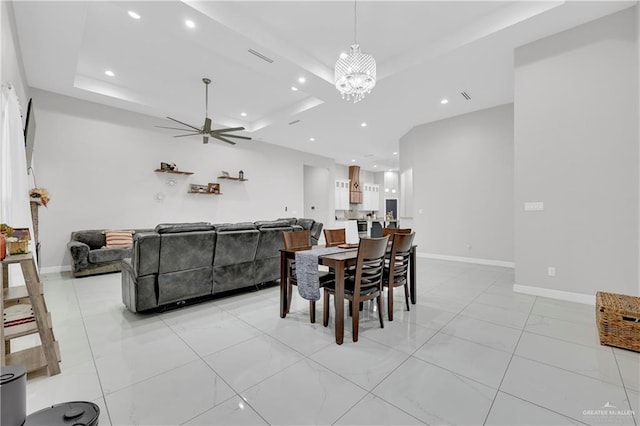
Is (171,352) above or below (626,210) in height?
below

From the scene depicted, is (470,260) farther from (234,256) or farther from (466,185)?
(234,256)

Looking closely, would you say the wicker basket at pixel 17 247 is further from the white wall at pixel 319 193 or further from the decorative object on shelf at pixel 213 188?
the white wall at pixel 319 193

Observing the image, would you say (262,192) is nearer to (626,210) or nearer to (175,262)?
(175,262)

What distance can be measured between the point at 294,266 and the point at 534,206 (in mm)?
3317

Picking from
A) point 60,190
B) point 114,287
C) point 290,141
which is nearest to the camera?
point 114,287

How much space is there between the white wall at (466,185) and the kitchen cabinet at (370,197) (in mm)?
6069

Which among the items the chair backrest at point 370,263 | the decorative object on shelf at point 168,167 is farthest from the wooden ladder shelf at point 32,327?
the decorative object on shelf at point 168,167

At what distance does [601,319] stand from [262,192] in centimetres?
754

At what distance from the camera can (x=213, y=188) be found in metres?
7.08

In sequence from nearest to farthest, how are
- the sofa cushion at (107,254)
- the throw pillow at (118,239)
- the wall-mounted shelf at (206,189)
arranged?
the sofa cushion at (107,254) < the throw pillow at (118,239) < the wall-mounted shelf at (206,189)

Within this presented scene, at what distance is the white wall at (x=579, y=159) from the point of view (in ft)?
9.80

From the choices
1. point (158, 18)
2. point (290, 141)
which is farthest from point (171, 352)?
point (290, 141)

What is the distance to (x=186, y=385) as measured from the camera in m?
1.72

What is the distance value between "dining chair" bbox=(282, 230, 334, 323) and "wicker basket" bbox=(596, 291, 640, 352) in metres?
2.32
